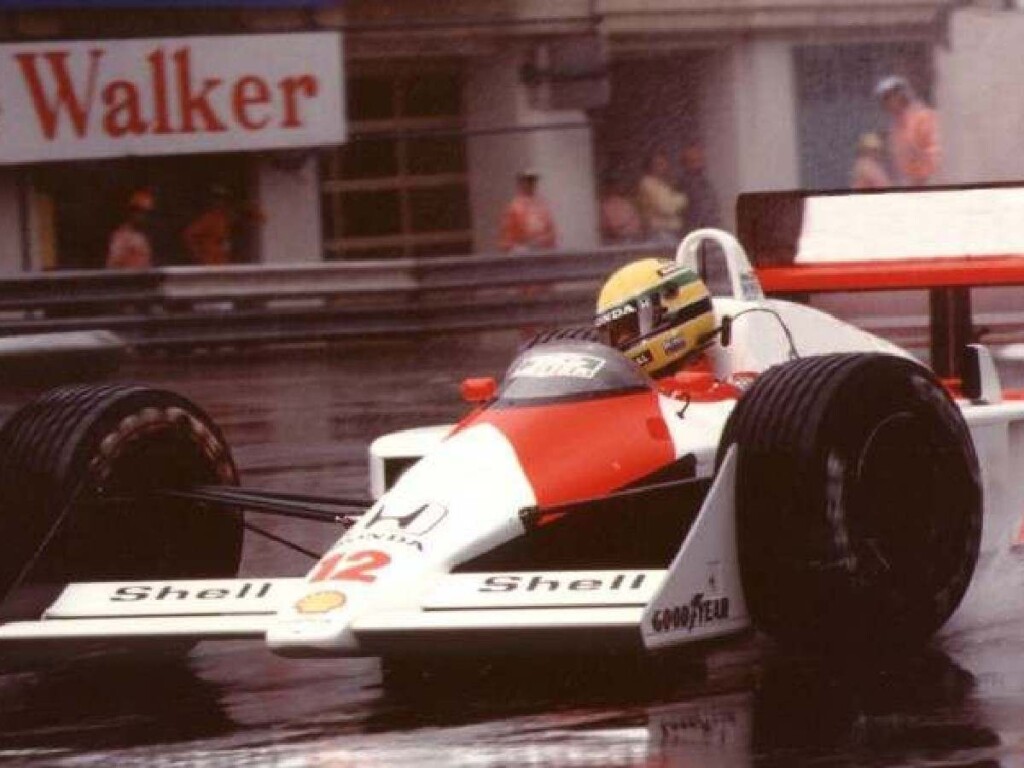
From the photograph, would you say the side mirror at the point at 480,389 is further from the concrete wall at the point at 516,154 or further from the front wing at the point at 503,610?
the concrete wall at the point at 516,154

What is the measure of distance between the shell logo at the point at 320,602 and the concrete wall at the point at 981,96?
50.8 ft

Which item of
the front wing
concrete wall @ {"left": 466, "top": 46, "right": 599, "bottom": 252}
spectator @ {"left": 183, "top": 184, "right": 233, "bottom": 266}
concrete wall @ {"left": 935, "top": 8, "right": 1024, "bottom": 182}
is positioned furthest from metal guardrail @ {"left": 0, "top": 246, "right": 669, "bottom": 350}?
the front wing

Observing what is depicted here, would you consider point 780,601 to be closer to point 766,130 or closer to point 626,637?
point 626,637

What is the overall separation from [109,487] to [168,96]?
16.6 m

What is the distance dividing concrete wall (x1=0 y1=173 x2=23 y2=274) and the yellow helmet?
57.5 ft

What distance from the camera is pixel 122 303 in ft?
72.4

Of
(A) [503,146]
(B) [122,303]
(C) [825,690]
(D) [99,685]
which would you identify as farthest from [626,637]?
(A) [503,146]

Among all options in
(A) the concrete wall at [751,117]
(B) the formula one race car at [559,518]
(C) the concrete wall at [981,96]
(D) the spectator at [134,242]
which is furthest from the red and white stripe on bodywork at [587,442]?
(A) the concrete wall at [751,117]

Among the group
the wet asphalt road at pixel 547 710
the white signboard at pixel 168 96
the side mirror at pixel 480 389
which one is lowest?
the wet asphalt road at pixel 547 710

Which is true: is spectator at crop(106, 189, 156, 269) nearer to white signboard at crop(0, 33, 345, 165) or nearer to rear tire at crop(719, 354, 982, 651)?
white signboard at crop(0, 33, 345, 165)

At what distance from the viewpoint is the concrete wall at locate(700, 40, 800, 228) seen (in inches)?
1188

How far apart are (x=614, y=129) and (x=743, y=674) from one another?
22.9 m

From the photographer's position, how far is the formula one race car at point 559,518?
744 centimetres

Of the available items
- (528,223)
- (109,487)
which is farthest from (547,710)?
(528,223)
